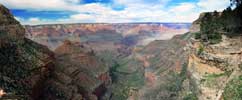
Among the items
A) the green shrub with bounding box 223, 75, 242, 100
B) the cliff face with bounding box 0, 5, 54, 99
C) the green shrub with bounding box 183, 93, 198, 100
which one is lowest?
the green shrub with bounding box 183, 93, 198, 100

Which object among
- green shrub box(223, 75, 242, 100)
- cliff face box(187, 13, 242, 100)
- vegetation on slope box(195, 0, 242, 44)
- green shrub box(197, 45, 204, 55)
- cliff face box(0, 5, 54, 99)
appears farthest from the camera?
green shrub box(197, 45, 204, 55)

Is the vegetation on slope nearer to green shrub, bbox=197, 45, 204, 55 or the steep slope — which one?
green shrub, bbox=197, 45, 204, 55

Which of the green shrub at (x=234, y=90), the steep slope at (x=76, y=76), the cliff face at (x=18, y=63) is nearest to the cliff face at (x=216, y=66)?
the green shrub at (x=234, y=90)

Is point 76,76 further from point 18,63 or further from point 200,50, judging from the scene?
point 18,63

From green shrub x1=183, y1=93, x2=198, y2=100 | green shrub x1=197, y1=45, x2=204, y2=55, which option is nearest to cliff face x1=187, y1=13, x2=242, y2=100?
green shrub x1=197, y1=45, x2=204, y2=55

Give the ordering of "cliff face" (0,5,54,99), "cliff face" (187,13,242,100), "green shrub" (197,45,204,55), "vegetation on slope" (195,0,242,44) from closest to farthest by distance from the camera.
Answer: "cliff face" (0,5,54,99)
"cliff face" (187,13,242,100)
"vegetation on slope" (195,0,242,44)
"green shrub" (197,45,204,55)

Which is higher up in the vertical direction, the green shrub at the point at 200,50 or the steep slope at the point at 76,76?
the green shrub at the point at 200,50

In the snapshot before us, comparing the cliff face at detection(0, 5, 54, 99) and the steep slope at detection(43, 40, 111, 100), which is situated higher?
the cliff face at detection(0, 5, 54, 99)

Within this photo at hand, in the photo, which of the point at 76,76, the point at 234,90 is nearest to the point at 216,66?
the point at 234,90

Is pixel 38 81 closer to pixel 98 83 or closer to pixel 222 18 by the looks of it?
pixel 222 18

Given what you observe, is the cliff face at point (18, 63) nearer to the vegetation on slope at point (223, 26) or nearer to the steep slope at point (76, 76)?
the steep slope at point (76, 76)
